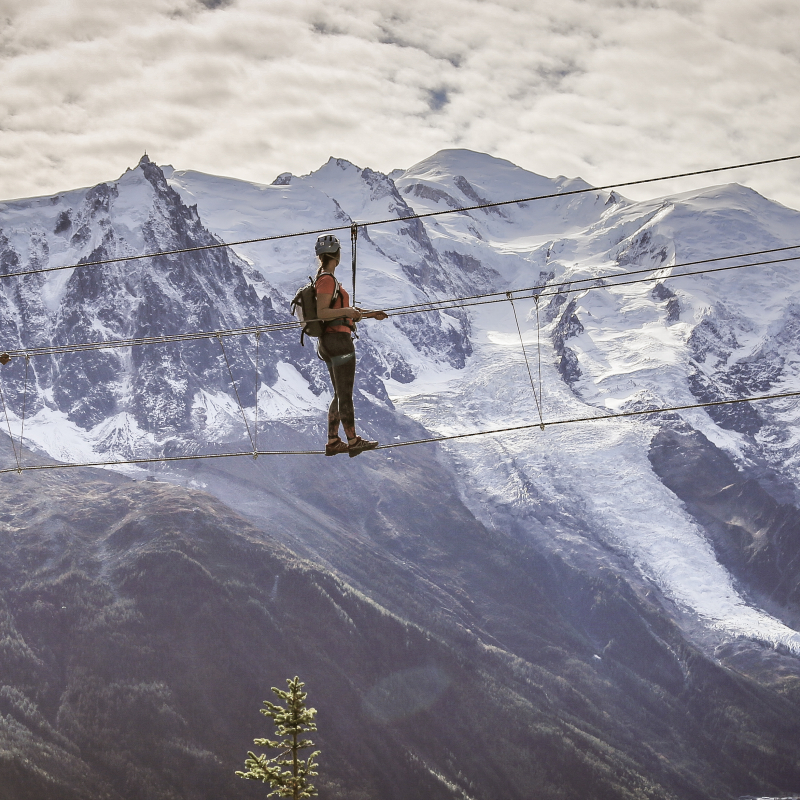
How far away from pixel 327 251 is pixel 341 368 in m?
2.11

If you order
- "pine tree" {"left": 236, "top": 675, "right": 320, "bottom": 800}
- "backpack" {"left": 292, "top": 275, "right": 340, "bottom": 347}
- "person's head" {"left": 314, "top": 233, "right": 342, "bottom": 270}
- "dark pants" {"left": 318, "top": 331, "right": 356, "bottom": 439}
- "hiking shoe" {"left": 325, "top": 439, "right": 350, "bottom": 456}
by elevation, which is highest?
"person's head" {"left": 314, "top": 233, "right": 342, "bottom": 270}

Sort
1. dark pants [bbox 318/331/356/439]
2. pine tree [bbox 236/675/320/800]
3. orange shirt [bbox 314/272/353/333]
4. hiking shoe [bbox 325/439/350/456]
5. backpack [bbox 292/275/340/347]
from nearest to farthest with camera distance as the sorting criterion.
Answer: orange shirt [bbox 314/272/353/333] → backpack [bbox 292/275/340/347] → dark pants [bbox 318/331/356/439] → hiking shoe [bbox 325/439/350/456] → pine tree [bbox 236/675/320/800]

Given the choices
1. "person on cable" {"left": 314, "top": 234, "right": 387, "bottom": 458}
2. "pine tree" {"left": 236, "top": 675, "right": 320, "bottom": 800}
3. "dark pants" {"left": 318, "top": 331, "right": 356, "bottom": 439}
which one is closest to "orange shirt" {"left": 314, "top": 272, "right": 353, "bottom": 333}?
"person on cable" {"left": 314, "top": 234, "right": 387, "bottom": 458}

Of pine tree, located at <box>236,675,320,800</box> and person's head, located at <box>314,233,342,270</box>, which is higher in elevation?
person's head, located at <box>314,233,342,270</box>

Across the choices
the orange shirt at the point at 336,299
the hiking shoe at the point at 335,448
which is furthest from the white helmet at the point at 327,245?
the hiking shoe at the point at 335,448

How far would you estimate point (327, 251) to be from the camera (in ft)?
63.7

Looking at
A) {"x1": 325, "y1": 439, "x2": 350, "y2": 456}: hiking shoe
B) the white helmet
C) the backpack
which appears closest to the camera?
the backpack

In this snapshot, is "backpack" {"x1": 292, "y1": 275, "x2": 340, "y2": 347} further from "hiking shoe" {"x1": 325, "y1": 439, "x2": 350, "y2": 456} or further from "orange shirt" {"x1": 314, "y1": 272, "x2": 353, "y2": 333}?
"hiking shoe" {"x1": 325, "y1": 439, "x2": 350, "y2": 456}

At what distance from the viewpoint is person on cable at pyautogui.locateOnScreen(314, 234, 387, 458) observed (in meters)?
19.0

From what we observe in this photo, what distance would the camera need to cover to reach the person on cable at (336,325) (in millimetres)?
19044

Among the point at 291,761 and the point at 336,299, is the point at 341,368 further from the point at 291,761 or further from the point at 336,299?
the point at 291,761

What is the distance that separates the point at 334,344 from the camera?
1970 cm

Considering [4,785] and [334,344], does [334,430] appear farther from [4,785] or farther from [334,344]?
[4,785]

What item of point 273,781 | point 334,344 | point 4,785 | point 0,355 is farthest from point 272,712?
point 4,785
